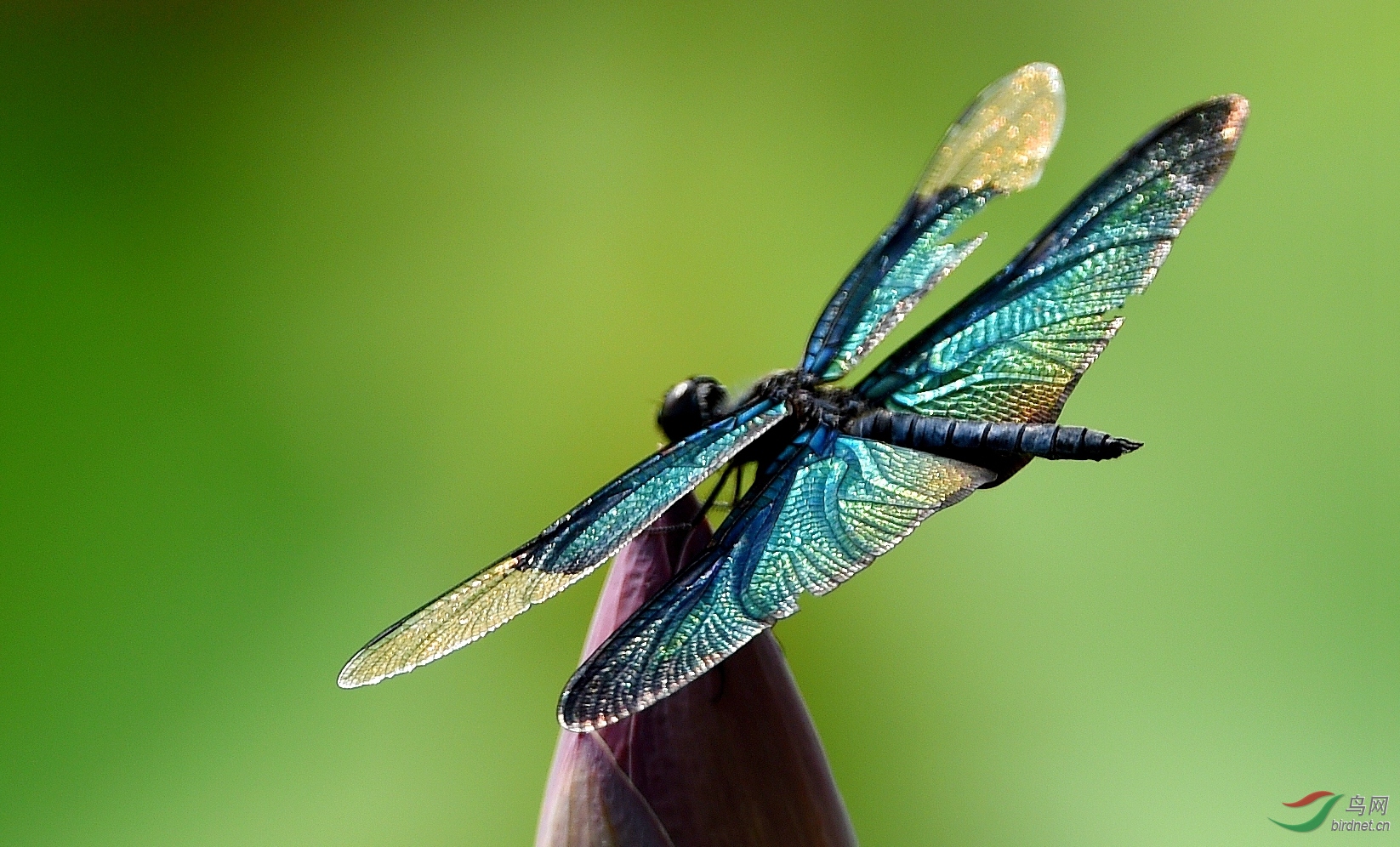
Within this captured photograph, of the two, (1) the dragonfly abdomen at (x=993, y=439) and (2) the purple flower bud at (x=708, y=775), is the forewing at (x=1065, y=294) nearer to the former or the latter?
(1) the dragonfly abdomen at (x=993, y=439)

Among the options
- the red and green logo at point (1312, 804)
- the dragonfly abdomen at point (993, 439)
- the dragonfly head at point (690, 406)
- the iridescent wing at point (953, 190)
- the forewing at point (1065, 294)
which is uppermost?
the iridescent wing at point (953, 190)

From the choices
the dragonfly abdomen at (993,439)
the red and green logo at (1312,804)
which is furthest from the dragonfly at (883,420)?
the red and green logo at (1312,804)

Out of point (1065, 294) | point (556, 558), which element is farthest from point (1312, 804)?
point (556, 558)

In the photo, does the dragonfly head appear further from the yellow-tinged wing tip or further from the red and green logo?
the red and green logo

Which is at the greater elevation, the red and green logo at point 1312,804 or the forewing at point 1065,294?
the forewing at point 1065,294

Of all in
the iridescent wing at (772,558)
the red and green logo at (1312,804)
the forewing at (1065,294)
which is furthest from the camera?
the red and green logo at (1312,804)

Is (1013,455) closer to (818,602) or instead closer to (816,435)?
(816,435)

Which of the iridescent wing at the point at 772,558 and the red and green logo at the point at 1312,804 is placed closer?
the iridescent wing at the point at 772,558

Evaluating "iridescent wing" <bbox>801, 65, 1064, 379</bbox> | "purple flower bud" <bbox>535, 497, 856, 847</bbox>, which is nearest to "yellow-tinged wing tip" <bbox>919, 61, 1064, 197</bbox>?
"iridescent wing" <bbox>801, 65, 1064, 379</bbox>

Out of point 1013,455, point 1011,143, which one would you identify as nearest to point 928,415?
point 1013,455
